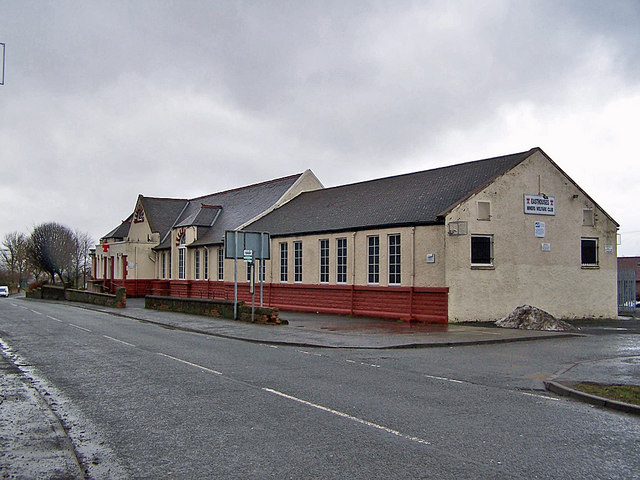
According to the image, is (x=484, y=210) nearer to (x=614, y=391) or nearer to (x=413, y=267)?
(x=413, y=267)

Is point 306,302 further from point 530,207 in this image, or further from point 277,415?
point 277,415

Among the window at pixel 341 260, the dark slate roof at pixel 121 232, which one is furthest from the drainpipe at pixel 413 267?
the dark slate roof at pixel 121 232

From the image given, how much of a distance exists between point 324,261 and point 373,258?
11.8 ft

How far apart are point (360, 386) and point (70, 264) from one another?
293 feet

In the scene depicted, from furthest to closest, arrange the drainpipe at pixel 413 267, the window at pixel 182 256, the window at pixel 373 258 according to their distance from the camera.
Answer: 1. the window at pixel 182 256
2. the window at pixel 373 258
3. the drainpipe at pixel 413 267

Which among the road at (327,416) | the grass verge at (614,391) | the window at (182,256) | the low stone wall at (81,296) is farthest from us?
the window at (182,256)

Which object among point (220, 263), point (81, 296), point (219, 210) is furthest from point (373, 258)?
point (81, 296)

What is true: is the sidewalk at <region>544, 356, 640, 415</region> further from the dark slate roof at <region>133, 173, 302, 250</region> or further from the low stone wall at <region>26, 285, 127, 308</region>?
the dark slate roof at <region>133, 173, 302, 250</region>

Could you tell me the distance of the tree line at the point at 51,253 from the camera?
86312mm

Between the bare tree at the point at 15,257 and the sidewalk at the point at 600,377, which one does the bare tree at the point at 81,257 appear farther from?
the sidewalk at the point at 600,377

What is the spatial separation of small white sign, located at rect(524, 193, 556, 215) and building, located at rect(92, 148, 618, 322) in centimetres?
5

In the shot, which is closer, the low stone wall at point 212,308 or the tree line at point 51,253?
the low stone wall at point 212,308

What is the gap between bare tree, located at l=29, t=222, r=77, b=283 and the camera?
86.1 meters

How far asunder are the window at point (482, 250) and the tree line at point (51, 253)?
2516 inches
